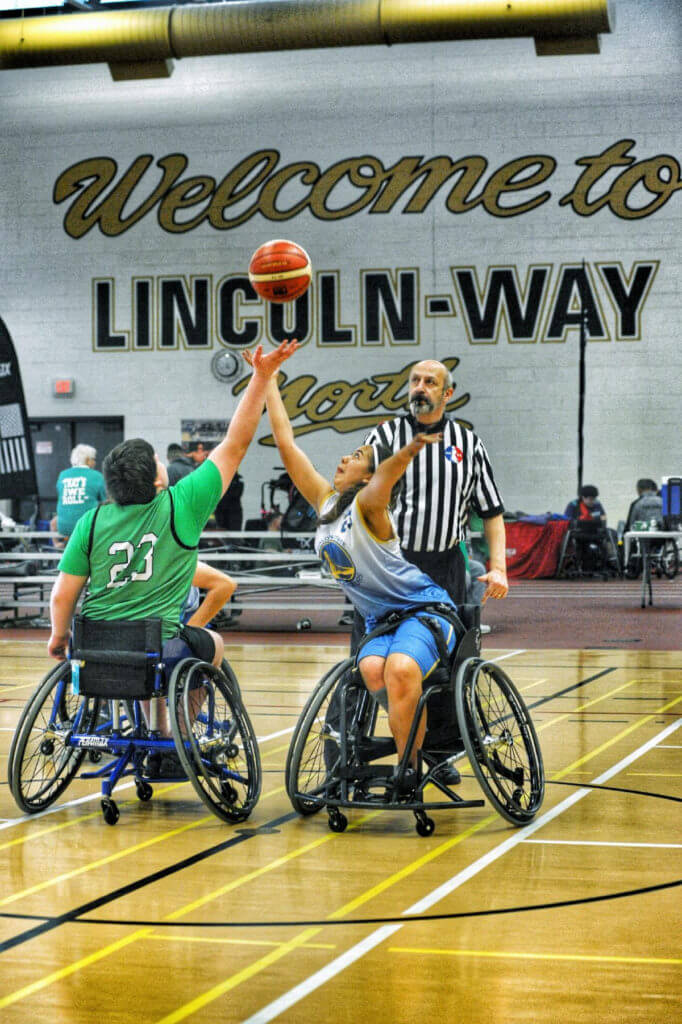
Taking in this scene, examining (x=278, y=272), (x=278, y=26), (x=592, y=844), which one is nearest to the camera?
(x=592, y=844)

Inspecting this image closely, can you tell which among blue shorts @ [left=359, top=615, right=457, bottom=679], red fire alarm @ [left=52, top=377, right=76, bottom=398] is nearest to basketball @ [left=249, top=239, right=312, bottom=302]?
blue shorts @ [left=359, top=615, right=457, bottom=679]

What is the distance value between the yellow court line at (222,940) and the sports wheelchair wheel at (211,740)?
1109mm

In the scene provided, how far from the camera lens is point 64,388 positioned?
21.5m

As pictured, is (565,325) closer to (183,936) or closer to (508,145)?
(508,145)

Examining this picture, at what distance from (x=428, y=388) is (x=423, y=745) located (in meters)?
1.29

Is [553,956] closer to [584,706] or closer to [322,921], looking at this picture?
[322,921]

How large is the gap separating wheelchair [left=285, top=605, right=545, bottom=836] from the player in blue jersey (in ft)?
0.17

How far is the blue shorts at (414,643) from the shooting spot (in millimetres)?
4699

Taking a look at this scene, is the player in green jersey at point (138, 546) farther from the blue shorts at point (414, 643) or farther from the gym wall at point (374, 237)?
the gym wall at point (374, 237)

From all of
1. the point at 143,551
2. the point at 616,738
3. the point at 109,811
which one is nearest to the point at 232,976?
the point at 109,811

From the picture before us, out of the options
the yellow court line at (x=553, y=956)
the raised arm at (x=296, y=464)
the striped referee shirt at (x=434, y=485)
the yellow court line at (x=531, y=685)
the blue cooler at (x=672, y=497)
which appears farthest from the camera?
the blue cooler at (x=672, y=497)

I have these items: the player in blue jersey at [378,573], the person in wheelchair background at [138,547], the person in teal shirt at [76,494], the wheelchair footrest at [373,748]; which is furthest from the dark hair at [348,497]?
the person in teal shirt at [76,494]

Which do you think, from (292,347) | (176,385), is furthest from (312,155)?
(292,347)

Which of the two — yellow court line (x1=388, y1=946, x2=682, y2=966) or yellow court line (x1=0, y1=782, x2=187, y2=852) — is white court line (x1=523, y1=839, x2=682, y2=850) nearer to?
yellow court line (x1=388, y1=946, x2=682, y2=966)
